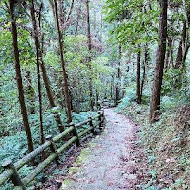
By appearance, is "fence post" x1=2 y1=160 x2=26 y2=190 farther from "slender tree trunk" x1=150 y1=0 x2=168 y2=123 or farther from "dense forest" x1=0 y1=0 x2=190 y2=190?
"slender tree trunk" x1=150 y1=0 x2=168 y2=123

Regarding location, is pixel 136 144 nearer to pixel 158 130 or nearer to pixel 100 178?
pixel 158 130

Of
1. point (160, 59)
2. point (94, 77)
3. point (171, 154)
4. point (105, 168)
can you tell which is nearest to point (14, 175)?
point (105, 168)

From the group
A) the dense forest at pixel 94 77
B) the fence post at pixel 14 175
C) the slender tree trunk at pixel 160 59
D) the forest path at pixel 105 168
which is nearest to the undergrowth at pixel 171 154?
the dense forest at pixel 94 77

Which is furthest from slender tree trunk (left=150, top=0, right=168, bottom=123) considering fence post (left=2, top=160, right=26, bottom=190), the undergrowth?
fence post (left=2, top=160, right=26, bottom=190)

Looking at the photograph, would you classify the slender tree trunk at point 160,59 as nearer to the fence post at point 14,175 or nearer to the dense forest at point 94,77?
the dense forest at point 94,77

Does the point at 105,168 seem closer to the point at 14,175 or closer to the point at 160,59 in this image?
the point at 14,175

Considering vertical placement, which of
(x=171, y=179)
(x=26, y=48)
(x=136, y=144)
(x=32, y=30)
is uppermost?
(x=32, y=30)

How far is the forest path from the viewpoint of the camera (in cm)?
501

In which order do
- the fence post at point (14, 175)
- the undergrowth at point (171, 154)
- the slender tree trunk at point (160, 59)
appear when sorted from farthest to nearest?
the slender tree trunk at point (160, 59), the undergrowth at point (171, 154), the fence post at point (14, 175)

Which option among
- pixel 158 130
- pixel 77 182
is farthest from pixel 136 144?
pixel 77 182

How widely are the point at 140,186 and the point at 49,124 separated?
22.8ft

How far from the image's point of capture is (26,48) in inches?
268

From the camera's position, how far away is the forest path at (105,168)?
5.01 m

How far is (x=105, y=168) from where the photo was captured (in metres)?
5.97
